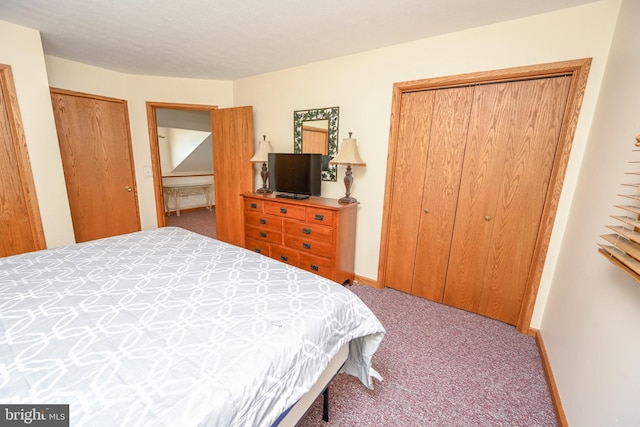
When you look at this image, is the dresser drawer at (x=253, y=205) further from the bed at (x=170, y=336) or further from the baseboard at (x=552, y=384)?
the baseboard at (x=552, y=384)

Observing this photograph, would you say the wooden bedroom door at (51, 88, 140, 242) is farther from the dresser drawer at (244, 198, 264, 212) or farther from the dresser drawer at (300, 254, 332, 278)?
the dresser drawer at (300, 254, 332, 278)

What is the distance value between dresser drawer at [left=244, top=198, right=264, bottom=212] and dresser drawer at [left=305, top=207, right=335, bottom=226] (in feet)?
2.08

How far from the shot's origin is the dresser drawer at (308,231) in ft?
7.94

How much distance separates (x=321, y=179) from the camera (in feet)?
9.16

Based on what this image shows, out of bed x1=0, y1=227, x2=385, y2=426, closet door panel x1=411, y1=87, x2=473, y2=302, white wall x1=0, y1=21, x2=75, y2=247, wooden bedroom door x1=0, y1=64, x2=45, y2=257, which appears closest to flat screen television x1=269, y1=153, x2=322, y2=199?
closet door panel x1=411, y1=87, x2=473, y2=302

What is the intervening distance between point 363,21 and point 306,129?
1.20 meters

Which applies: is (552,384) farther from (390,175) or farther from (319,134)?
(319,134)

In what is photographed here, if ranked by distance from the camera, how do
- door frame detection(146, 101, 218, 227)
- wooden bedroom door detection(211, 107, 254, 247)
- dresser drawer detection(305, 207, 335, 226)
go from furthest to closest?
door frame detection(146, 101, 218, 227), wooden bedroom door detection(211, 107, 254, 247), dresser drawer detection(305, 207, 335, 226)

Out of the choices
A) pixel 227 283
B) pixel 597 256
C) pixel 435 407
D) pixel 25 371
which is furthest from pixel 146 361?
pixel 597 256

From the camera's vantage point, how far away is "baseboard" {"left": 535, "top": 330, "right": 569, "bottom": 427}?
1.31m

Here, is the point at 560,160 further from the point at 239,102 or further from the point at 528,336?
the point at 239,102

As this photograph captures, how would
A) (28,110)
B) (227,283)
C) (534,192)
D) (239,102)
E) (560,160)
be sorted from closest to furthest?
(227,283) → (560,160) → (534,192) → (28,110) → (239,102)

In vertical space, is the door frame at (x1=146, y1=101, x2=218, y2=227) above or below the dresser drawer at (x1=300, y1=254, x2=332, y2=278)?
above

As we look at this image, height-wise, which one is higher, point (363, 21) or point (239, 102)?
point (363, 21)
